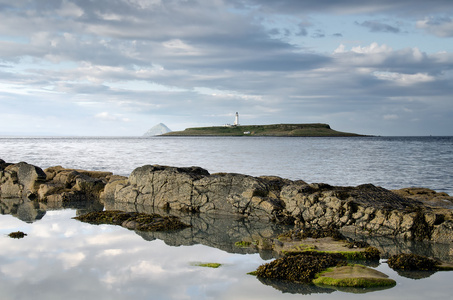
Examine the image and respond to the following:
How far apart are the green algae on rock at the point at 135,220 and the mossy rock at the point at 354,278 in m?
6.25

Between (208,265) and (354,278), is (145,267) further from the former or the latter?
(354,278)

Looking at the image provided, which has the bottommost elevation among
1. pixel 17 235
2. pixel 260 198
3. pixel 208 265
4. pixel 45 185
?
pixel 17 235

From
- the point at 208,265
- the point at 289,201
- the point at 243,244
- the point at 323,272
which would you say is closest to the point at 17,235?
the point at 208,265

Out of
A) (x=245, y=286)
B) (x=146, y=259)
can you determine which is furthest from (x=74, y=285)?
(x=245, y=286)

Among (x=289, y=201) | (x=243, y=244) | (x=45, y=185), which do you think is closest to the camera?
(x=243, y=244)

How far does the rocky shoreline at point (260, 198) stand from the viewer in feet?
41.7

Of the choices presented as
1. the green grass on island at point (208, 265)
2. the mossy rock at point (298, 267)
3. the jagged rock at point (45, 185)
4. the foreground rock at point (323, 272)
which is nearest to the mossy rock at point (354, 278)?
the foreground rock at point (323, 272)

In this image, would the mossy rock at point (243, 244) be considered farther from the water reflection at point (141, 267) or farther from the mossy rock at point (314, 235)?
the mossy rock at point (314, 235)

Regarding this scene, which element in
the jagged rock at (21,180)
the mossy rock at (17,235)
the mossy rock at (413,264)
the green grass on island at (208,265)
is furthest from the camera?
the jagged rock at (21,180)

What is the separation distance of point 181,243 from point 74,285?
154 inches

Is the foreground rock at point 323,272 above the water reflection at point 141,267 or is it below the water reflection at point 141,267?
above

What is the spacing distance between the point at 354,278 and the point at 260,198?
25.0 feet

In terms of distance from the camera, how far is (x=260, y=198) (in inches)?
616

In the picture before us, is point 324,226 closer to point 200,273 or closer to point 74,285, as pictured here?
point 200,273
